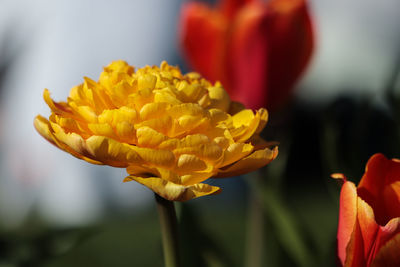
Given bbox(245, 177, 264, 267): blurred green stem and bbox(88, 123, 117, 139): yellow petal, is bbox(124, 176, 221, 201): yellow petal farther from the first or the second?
bbox(245, 177, 264, 267): blurred green stem

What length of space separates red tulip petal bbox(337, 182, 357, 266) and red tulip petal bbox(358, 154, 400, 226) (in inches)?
0.6

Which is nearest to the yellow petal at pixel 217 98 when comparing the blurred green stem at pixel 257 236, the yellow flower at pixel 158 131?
the yellow flower at pixel 158 131

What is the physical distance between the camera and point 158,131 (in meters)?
0.24

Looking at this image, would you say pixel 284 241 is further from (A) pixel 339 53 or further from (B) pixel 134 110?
(A) pixel 339 53

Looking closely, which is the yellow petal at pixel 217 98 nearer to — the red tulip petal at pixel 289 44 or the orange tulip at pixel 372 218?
the orange tulip at pixel 372 218

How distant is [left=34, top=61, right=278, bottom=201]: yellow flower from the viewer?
0.75 feet

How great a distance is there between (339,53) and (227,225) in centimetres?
226

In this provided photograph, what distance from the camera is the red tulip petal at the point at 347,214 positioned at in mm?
231

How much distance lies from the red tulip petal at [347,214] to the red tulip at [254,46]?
0.34 metres

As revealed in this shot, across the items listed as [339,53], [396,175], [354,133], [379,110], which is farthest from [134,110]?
[339,53]

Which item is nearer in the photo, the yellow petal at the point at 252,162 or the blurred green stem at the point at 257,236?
the yellow petal at the point at 252,162

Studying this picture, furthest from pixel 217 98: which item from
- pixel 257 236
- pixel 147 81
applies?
pixel 257 236

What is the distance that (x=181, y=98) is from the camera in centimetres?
25

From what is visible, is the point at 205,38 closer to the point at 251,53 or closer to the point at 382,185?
the point at 251,53
